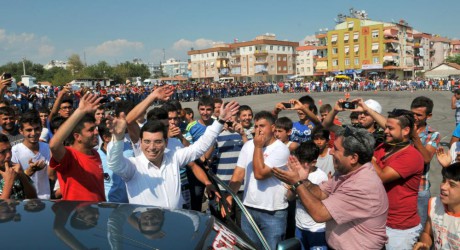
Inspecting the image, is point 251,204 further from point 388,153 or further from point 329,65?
point 329,65

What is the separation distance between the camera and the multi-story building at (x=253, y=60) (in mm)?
101375

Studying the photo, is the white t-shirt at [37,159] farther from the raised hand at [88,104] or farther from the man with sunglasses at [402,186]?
the man with sunglasses at [402,186]

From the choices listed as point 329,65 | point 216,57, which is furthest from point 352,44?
point 216,57

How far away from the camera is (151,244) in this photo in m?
1.81

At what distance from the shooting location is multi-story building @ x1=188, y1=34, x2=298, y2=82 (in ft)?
333

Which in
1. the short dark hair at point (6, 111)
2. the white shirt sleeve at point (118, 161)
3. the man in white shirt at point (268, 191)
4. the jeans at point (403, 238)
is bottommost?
the jeans at point (403, 238)

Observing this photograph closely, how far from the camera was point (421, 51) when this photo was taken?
10094 cm

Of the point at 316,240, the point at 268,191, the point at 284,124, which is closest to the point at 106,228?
the point at 268,191

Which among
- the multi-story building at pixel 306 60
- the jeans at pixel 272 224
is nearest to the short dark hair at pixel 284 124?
the jeans at pixel 272 224

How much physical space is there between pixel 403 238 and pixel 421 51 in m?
112

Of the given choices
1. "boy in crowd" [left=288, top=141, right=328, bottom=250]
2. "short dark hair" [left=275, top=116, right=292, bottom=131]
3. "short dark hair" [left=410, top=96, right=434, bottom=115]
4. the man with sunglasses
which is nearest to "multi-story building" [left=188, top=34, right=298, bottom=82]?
"short dark hair" [left=410, top=96, right=434, bottom=115]

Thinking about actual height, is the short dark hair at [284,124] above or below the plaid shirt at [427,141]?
above

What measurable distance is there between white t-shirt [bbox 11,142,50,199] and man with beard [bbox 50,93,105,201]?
0.89m

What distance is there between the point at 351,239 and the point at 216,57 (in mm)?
112958
